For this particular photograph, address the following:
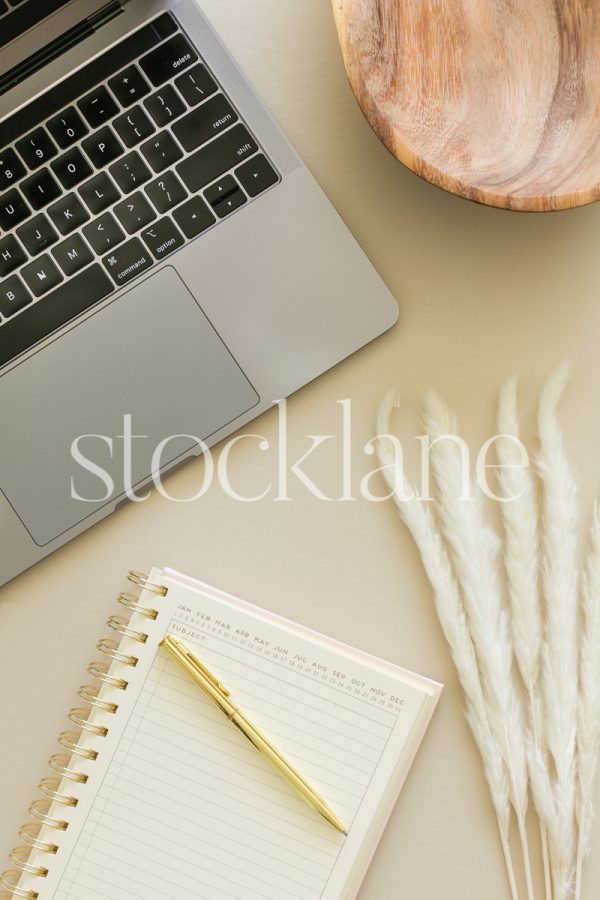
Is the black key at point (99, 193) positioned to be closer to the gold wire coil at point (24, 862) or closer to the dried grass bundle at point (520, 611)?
the dried grass bundle at point (520, 611)

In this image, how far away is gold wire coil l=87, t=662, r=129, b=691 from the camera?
62 cm

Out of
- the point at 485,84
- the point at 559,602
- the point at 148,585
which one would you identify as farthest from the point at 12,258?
the point at 559,602

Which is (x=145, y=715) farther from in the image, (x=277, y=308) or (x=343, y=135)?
(x=343, y=135)

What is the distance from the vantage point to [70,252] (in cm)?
61

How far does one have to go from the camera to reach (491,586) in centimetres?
63

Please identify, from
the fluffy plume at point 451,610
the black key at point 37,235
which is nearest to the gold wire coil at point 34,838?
the fluffy plume at point 451,610

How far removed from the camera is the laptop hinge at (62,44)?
1.97 ft

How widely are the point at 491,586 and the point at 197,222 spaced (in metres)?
0.34

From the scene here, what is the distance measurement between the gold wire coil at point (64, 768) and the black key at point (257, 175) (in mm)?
439

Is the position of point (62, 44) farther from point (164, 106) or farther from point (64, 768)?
point (64, 768)

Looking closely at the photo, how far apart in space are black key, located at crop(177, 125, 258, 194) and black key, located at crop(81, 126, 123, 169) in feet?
0.16

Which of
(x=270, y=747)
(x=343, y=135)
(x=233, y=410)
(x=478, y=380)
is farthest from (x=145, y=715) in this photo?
(x=343, y=135)

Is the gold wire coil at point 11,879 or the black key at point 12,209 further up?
the black key at point 12,209

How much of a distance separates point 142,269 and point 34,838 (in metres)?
0.43
